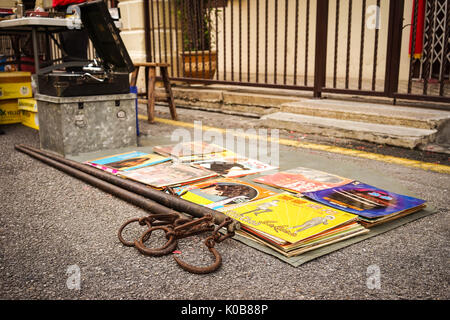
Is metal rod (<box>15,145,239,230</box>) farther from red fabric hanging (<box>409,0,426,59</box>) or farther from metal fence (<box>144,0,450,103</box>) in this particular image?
red fabric hanging (<box>409,0,426,59</box>)

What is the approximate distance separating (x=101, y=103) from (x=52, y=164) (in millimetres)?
613

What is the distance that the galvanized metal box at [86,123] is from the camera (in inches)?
124

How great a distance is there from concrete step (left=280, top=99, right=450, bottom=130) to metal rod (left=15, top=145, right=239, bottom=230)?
7.71ft

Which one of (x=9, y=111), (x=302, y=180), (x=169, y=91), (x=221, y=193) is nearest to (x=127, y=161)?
(x=221, y=193)

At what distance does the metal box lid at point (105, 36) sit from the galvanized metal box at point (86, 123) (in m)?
0.30

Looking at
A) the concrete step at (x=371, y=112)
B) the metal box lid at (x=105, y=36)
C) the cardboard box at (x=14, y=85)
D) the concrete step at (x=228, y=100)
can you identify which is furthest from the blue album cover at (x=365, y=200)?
the cardboard box at (x=14, y=85)

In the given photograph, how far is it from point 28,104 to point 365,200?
3712 millimetres

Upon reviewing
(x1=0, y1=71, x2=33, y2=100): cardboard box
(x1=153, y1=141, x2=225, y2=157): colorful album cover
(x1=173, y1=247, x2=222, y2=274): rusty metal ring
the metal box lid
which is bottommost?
(x1=173, y1=247, x2=222, y2=274): rusty metal ring

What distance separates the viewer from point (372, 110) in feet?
13.0

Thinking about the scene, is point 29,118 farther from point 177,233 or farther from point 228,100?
point 177,233

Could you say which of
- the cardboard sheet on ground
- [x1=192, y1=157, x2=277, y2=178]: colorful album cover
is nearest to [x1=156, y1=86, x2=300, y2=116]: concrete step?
the cardboard sheet on ground

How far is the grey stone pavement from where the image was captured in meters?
1.40

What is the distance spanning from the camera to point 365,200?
7.01 feet

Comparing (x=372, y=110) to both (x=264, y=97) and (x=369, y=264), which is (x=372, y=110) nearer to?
(x=264, y=97)
